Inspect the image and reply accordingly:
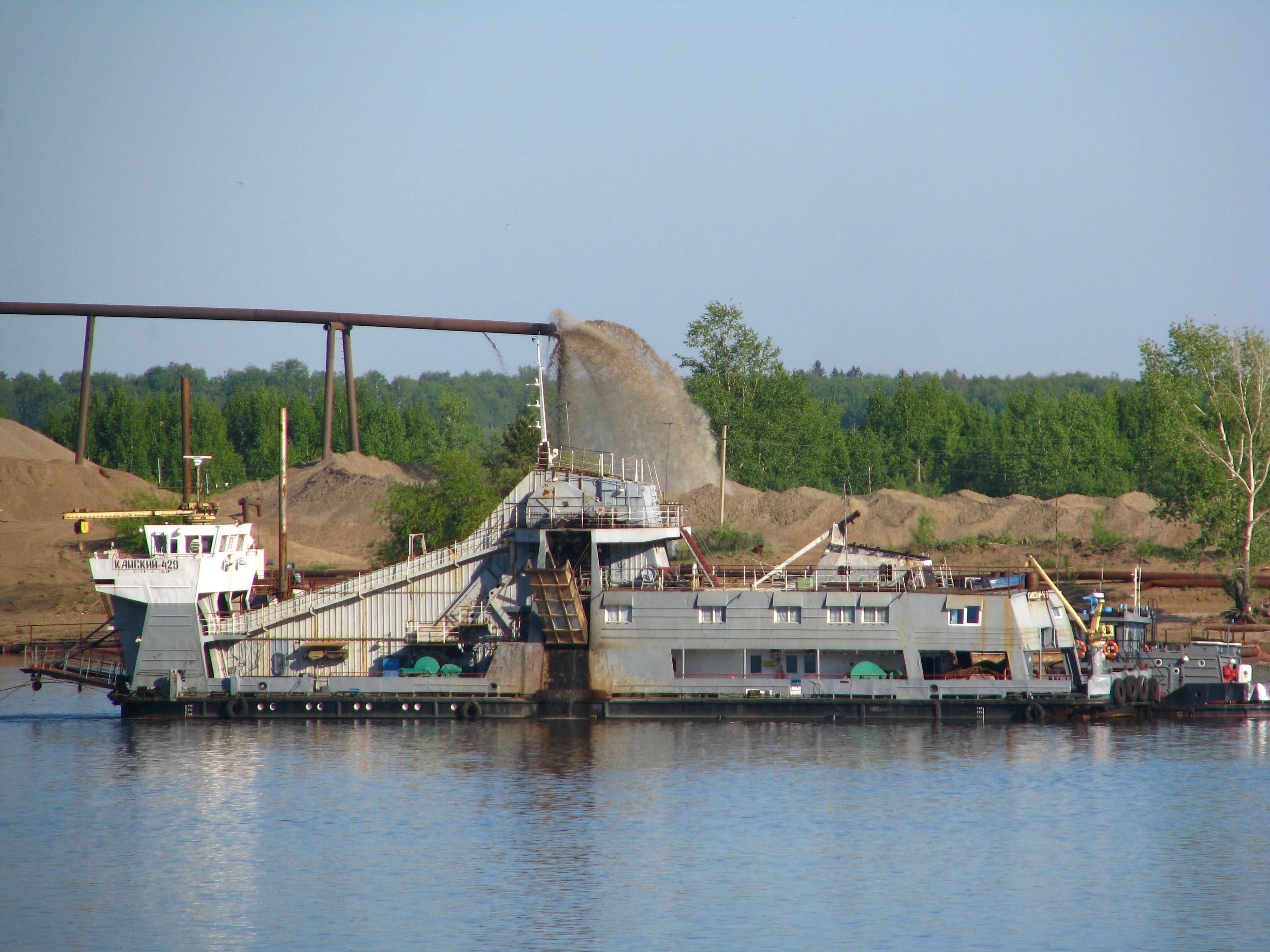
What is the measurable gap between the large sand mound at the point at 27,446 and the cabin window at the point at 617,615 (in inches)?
2584

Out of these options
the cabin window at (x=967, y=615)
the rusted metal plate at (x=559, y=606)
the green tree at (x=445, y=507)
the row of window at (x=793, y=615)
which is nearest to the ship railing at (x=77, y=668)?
the rusted metal plate at (x=559, y=606)

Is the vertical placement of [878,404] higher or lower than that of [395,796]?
higher

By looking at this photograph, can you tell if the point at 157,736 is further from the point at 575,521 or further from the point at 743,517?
the point at 743,517

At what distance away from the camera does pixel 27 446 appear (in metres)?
100

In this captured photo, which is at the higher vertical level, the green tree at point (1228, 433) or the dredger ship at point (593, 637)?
the green tree at point (1228, 433)

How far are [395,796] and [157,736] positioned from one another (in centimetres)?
1071

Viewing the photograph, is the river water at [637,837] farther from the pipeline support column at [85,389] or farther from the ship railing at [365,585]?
the pipeline support column at [85,389]

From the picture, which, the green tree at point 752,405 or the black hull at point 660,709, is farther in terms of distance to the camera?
the green tree at point 752,405

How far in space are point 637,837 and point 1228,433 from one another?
45.8m

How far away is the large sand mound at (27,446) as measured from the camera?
9756 cm

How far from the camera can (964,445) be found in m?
110

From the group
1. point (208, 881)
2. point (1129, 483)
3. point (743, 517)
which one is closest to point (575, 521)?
point (208, 881)

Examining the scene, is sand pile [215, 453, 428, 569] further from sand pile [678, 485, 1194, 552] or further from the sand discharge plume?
sand pile [678, 485, 1194, 552]

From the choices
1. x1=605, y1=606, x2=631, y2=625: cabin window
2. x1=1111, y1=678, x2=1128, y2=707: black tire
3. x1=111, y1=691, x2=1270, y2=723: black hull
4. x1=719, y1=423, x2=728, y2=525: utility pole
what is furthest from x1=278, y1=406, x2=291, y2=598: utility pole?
Answer: x1=1111, y1=678, x2=1128, y2=707: black tire
